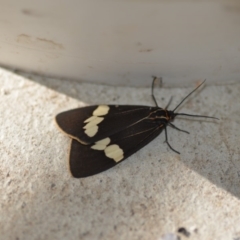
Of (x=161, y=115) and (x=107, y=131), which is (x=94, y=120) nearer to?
(x=107, y=131)

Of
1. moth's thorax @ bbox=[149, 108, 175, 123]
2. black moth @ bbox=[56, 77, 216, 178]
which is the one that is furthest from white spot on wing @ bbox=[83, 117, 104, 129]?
moth's thorax @ bbox=[149, 108, 175, 123]

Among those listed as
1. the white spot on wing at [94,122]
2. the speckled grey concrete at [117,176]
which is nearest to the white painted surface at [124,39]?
the speckled grey concrete at [117,176]

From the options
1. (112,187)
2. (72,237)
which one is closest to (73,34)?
(112,187)

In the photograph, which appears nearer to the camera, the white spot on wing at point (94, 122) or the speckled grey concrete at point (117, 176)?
the speckled grey concrete at point (117, 176)

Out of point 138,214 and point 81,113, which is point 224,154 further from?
point 81,113

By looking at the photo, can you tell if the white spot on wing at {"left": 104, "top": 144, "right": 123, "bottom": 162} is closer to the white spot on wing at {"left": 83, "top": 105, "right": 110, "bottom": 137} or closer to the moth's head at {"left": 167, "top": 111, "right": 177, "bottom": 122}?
the white spot on wing at {"left": 83, "top": 105, "right": 110, "bottom": 137}

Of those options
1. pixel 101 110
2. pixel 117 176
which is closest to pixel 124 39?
pixel 101 110

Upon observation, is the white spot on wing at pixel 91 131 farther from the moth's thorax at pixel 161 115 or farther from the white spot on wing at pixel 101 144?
the moth's thorax at pixel 161 115
